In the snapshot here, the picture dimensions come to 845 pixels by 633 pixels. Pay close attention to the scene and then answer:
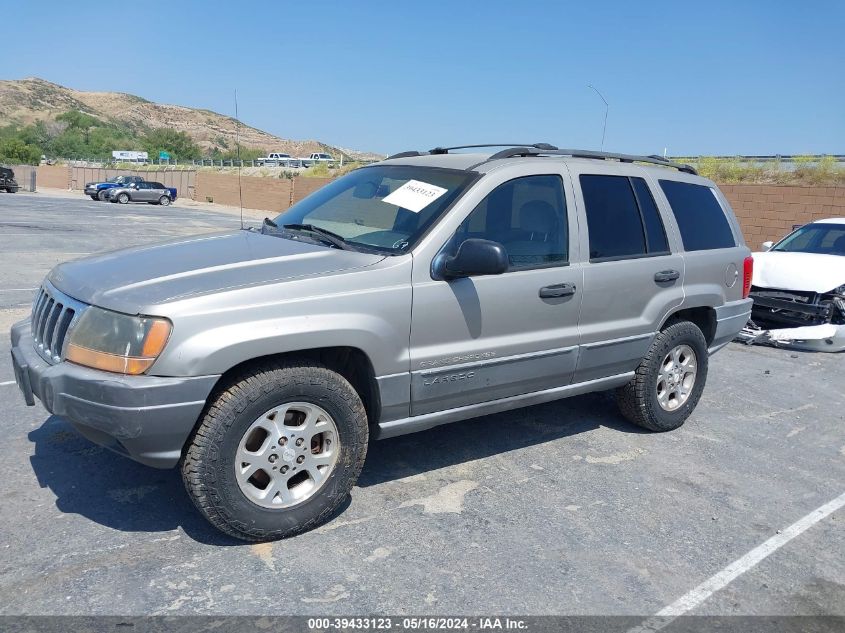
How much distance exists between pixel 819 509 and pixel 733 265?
6.77 ft

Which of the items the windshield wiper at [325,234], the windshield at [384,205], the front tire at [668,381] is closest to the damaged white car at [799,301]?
the front tire at [668,381]

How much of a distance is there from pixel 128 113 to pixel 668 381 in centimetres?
14431

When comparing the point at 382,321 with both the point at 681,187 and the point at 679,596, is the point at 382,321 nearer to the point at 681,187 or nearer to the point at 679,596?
the point at 679,596

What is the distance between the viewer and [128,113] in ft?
439

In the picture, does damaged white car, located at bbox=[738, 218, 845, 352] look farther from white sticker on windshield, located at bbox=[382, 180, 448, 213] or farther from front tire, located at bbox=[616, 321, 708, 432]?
white sticker on windshield, located at bbox=[382, 180, 448, 213]

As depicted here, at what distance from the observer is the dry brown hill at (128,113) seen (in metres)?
115

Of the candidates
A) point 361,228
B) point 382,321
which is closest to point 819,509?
point 382,321

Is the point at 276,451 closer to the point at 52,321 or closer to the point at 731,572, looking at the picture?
the point at 52,321

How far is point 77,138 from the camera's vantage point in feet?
299

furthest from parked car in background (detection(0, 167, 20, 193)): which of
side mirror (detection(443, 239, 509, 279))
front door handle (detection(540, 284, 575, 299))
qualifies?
side mirror (detection(443, 239, 509, 279))

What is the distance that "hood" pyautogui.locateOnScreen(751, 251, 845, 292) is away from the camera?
28.0 feet

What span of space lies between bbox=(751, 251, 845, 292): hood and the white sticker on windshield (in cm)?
607

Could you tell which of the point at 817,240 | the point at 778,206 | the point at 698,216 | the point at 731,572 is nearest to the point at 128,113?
the point at 778,206

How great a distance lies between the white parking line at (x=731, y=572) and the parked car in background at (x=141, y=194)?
129 ft
